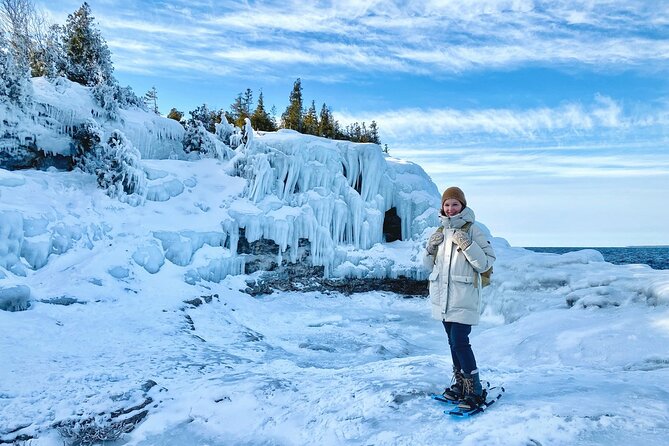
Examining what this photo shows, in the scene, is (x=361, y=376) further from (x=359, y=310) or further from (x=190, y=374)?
(x=359, y=310)

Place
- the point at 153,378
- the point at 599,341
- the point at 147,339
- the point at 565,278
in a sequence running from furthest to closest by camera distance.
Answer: the point at 565,278, the point at 147,339, the point at 599,341, the point at 153,378

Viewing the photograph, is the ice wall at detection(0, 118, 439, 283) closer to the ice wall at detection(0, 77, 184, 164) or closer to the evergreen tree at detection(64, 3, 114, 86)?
the ice wall at detection(0, 77, 184, 164)

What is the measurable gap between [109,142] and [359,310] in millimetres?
10786

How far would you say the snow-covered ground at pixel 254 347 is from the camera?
4051mm

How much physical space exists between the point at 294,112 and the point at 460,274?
37244 mm

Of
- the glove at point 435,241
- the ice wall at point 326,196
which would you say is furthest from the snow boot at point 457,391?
the ice wall at point 326,196

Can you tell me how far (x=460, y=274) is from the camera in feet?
13.4

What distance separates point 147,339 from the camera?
8141 millimetres

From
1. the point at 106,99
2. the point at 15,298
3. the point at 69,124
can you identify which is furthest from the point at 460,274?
the point at 106,99

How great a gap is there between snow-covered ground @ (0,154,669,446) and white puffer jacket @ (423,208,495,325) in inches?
36.8

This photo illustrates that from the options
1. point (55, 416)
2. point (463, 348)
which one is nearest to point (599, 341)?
point (463, 348)

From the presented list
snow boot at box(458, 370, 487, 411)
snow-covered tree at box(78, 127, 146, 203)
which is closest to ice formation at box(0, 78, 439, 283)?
snow-covered tree at box(78, 127, 146, 203)

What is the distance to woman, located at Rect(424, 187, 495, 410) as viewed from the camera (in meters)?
4.00

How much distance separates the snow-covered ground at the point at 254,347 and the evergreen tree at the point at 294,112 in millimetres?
24388
